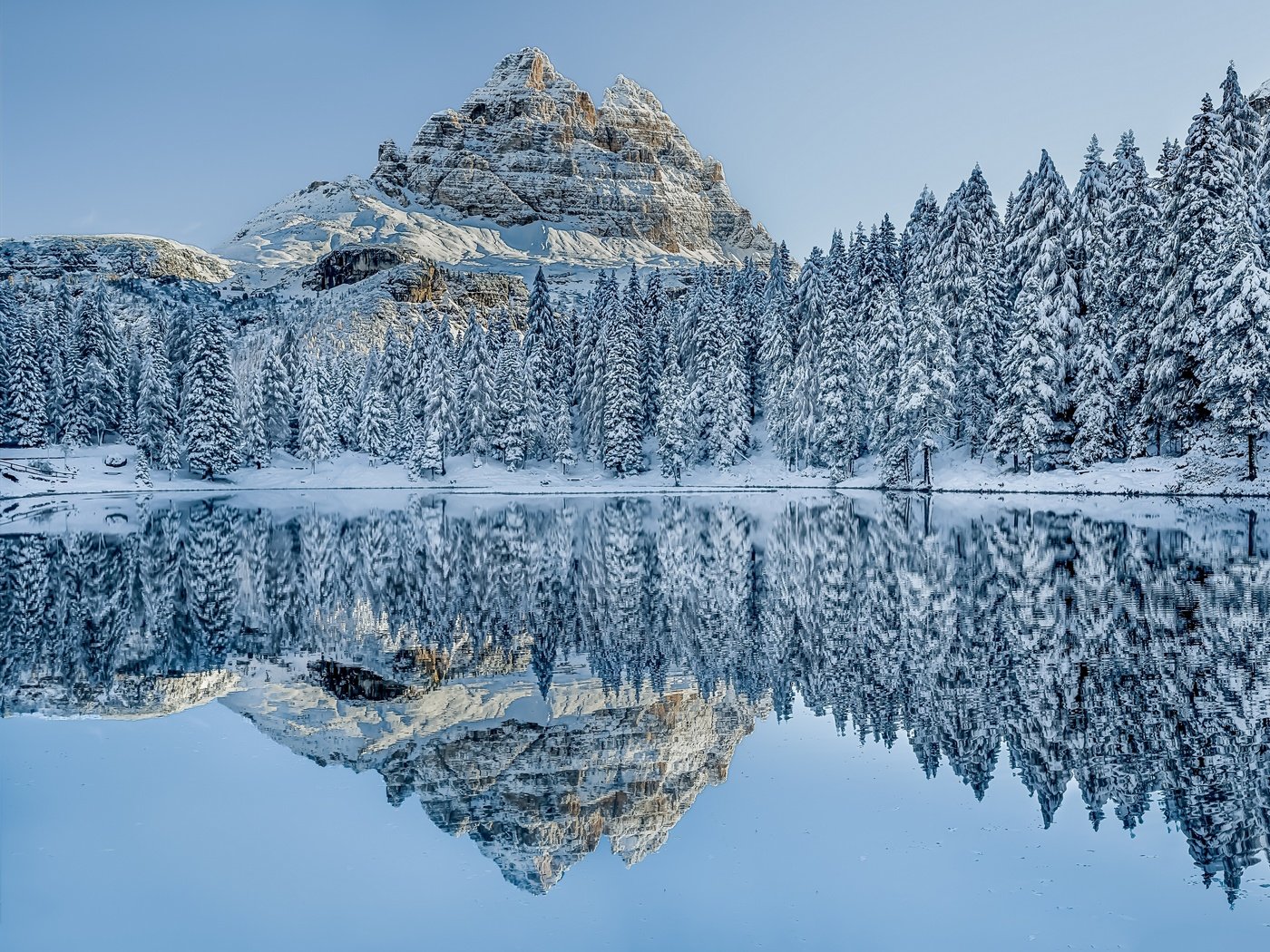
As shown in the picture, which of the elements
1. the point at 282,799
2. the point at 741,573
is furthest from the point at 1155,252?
the point at 282,799

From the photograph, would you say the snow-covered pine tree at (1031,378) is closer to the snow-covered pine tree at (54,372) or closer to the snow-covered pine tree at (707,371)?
the snow-covered pine tree at (707,371)

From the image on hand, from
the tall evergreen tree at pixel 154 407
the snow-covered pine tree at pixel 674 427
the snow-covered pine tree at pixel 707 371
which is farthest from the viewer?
the tall evergreen tree at pixel 154 407

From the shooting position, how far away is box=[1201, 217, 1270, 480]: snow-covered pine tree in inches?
1575

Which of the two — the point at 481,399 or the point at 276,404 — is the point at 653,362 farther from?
the point at 276,404

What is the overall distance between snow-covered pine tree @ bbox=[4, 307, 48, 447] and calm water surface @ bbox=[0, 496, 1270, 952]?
2717 inches

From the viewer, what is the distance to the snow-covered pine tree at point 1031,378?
50469 millimetres

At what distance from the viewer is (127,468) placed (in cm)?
7981

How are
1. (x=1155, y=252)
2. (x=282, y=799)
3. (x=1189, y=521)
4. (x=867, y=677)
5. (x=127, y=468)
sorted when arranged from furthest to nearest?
1. (x=127, y=468)
2. (x=1155, y=252)
3. (x=1189, y=521)
4. (x=867, y=677)
5. (x=282, y=799)

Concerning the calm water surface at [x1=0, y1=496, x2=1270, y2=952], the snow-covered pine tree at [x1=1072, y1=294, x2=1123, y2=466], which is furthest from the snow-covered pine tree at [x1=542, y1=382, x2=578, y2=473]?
the calm water surface at [x1=0, y1=496, x2=1270, y2=952]

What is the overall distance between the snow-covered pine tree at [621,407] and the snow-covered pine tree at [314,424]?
27254mm

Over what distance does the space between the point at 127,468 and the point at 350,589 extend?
6638cm

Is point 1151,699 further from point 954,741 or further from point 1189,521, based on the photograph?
point 1189,521

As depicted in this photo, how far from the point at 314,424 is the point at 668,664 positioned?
247ft

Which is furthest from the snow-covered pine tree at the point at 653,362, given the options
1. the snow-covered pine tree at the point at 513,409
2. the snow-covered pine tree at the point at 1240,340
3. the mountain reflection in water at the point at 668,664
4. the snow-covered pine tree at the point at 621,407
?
the mountain reflection in water at the point at 668,664
